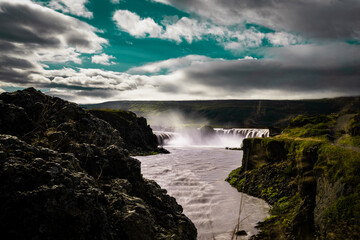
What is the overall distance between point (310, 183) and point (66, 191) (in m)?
12.5

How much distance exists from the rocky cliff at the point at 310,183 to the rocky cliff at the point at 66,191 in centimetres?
293

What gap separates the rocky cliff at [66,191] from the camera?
362 cm

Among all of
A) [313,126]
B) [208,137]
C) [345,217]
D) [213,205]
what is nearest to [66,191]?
[345,217]

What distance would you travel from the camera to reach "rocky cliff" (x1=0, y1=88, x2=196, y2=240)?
3621 millimetres

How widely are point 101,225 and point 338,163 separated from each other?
10541mm

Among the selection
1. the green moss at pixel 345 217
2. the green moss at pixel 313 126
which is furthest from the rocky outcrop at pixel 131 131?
the green moss at pixel 345 217

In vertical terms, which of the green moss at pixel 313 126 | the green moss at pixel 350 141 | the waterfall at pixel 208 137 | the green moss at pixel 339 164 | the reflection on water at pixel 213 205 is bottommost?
the waterfall at pixel 208 137

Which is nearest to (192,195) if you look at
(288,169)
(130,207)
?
(288,169)

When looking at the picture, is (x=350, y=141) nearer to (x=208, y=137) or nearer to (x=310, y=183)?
(x=310, y=183)

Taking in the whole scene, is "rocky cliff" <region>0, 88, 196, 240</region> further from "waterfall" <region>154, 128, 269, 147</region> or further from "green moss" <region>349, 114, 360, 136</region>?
"waterfall" <region>154, 128, 269, 147</region>

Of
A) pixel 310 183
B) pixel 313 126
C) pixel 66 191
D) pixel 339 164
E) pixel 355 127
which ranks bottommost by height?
pixel 310 183

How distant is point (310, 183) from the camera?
12.0 m

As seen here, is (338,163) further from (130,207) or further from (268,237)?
(130,207)

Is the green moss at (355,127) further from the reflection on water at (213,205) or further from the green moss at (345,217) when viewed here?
the green moss at (345,217)
